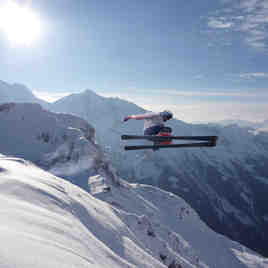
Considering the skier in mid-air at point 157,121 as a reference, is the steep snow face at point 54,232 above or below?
below

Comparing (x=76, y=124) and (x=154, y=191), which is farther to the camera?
(x=154, y=191)

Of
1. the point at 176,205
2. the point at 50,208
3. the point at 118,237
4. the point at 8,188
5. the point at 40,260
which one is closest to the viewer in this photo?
the point at 40,260

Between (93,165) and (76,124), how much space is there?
2039 cm

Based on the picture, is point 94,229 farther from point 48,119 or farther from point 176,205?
point 176,205

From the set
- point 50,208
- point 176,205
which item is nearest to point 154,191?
point 176,205

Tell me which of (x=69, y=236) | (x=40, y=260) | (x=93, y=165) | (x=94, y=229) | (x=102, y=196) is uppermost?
(x=40, y=260)

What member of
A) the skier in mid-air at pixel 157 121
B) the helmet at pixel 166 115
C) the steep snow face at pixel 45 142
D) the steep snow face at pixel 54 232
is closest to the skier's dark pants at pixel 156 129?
the skier in mid-air at pixel 157 121

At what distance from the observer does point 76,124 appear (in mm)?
60406

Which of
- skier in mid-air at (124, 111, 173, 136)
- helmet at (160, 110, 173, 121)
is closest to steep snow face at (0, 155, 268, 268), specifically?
skier in mid-air at (124, 111, 173, 136)

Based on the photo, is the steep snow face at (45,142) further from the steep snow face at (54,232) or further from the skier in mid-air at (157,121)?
the skier in mid-air at (157,121)

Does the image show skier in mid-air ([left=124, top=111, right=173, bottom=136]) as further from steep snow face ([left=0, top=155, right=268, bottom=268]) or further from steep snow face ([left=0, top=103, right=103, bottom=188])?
steep snow face ([left=0, top=103, right=103, bottom=188])

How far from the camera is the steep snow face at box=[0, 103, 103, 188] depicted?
135 feet

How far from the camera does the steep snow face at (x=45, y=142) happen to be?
41050 millimetres

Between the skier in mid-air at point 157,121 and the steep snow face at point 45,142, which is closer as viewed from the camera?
the skier in mid-air at point 157,121
